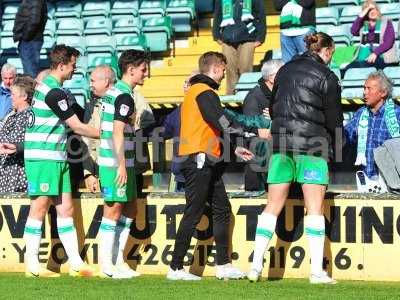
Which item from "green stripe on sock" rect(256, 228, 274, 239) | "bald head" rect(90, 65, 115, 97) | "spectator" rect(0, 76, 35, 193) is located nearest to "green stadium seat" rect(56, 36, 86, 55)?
"spectator" rect(0, 76, 35, 193)

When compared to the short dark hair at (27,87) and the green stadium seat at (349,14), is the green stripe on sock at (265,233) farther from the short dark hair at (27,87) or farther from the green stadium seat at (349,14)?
the green stadium seat at (349,14)

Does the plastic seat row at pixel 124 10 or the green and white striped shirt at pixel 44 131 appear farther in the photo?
the plastic seat row at pixel 124 10

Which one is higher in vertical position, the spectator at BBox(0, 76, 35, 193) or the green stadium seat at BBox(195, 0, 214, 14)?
the green stadium seat at BBox(195, 0, 214, 14)

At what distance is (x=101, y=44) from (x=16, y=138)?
22.9ft

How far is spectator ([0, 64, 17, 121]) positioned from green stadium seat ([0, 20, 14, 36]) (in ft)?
14.5

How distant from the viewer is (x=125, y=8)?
19.1m

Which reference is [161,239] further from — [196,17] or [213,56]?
[196,17]

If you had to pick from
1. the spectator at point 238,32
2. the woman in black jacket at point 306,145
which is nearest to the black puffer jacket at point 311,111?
the woman in black jacket at point 306,145

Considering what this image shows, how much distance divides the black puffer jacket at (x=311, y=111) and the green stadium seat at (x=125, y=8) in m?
9.23

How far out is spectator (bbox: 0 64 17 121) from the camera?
47.1 ft

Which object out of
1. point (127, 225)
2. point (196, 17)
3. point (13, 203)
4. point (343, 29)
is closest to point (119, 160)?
point (127, 225)

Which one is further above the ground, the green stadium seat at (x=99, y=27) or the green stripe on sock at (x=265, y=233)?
the green stadium seat at (x=99, y=27)

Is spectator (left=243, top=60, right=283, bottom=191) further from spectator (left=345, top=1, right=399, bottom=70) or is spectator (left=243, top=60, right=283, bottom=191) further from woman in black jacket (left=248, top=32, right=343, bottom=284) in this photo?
spectator (left=345, top=1, right=399, bottom=70)

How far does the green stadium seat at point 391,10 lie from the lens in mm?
16344
